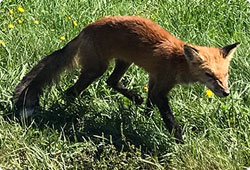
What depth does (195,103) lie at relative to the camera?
5.91 meters

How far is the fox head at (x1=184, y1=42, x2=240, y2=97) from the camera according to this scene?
5301mm

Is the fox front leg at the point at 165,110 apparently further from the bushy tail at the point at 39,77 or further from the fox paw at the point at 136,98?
the bushy tail at the point at 39,77

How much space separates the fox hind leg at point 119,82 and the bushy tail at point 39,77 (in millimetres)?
530

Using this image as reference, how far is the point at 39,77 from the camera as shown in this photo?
240 inches

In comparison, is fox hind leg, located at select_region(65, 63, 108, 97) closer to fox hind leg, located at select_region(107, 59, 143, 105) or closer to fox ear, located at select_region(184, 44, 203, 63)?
fox hind leg, located at select_region(107, 59, 143, 105)

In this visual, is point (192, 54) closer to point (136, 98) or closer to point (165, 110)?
point (165, 110)

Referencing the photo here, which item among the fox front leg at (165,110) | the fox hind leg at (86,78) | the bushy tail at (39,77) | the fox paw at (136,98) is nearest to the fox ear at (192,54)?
the fox front leg at (165,110)

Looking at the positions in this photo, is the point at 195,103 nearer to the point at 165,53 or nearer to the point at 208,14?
the point at 165,53

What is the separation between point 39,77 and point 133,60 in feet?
3.65

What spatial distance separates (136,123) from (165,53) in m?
0.84

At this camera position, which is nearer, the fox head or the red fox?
the fox head

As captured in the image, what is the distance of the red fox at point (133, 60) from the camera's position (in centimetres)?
555

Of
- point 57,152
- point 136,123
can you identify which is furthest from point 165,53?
point 57,152

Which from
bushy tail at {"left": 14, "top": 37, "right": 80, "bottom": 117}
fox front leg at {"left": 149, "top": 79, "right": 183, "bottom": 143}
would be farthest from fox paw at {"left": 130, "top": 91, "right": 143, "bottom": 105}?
bushy tail at {"left": 14, "top": 37, "right": 80, "bottom": 117}
